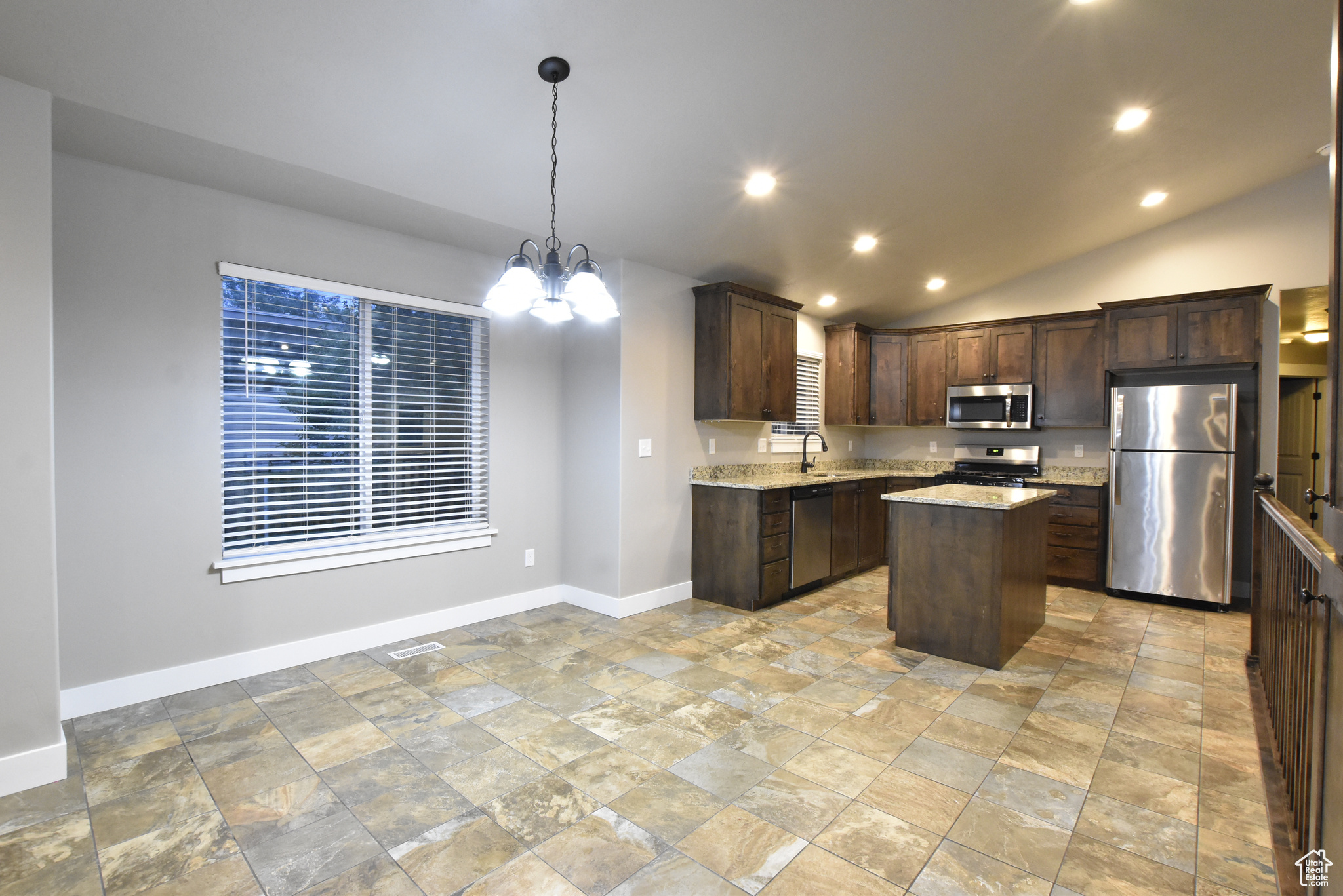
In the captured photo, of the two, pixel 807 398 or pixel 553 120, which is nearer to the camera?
pixel 553 120

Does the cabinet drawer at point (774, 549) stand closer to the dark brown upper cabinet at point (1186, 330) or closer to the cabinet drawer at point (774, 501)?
the cabinet drawer at point (774, 501)

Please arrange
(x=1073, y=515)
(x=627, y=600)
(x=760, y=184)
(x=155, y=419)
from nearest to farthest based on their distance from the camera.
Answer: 1. (x=155, y=419)
2. (x=760, y=184)
3. (x=627, y=600)
4. (x=1073, y=515)

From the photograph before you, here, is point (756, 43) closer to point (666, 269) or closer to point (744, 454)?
point (666, 269)

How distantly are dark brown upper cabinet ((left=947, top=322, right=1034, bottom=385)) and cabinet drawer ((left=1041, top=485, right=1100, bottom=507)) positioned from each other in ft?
3.45

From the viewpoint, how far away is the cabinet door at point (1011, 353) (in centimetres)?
577

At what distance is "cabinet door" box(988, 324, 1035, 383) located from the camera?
227 inches

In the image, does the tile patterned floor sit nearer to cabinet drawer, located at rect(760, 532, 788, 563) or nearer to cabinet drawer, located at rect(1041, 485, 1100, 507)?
cabinet drawer, located at rect(760, 532, 788, 563)

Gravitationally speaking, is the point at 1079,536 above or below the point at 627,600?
above

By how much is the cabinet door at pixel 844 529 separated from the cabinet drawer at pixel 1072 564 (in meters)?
1.58

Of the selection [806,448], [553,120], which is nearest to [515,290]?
[553,120]

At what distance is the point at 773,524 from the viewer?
15.3 ft

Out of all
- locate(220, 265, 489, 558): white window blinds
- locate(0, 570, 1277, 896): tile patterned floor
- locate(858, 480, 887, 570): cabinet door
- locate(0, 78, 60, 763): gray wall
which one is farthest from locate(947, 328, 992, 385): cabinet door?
locate(0, 78, 60, 763): gray wall

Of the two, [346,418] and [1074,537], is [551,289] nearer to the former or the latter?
[346,418]

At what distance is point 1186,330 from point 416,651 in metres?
6.12
